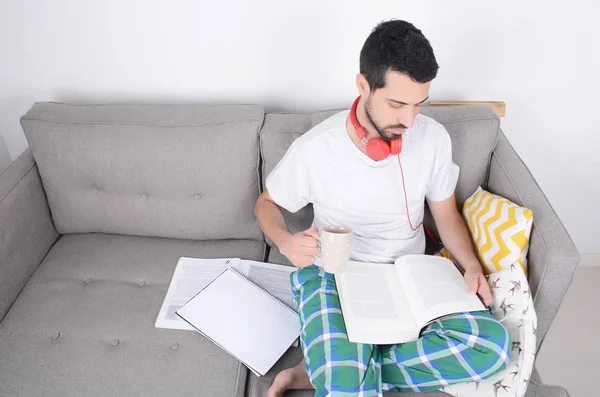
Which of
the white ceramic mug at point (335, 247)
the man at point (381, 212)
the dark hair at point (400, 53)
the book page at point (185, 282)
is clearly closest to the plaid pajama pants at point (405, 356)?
the man at point (381, 212)

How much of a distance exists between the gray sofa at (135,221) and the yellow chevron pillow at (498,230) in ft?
0.15

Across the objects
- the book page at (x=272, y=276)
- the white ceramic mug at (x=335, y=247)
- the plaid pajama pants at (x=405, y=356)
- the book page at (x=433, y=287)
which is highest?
the white ceramic mug at (x=335, y=247)

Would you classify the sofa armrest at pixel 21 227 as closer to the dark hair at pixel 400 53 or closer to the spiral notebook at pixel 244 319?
the spiral notebook at pixel 244 319

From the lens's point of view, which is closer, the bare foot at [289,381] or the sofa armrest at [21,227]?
the bare foot at [289,381]

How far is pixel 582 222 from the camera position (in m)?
2.24

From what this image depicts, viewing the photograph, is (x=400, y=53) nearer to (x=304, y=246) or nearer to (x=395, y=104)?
(x=395, y=104)

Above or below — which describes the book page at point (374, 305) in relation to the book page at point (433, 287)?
below

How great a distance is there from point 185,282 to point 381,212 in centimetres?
72

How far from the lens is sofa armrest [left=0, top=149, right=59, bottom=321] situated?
1.59 m

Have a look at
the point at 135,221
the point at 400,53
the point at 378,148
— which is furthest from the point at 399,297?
the point at 135,221

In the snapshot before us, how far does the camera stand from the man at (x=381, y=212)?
123 cm

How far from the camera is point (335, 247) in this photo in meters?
1.14

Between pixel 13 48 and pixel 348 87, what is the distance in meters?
1.30

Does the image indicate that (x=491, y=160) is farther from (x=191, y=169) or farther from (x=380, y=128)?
(x=191, y=169)
